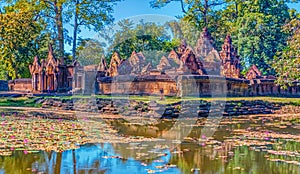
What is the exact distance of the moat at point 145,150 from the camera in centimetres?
653

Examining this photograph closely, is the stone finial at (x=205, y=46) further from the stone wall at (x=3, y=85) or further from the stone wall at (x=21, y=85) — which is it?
the stone wall at (x=3, y=85)

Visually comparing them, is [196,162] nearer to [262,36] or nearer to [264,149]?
[264,149]

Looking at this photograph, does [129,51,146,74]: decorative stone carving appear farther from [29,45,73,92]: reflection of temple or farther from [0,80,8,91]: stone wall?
[0,80,8,91]: stone wall

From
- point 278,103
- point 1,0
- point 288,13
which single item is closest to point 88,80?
point 278,103

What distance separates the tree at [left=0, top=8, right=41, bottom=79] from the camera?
1324 inches

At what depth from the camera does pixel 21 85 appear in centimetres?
3266

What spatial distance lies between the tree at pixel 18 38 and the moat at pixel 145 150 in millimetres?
23570

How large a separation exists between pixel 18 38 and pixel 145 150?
1151 inches

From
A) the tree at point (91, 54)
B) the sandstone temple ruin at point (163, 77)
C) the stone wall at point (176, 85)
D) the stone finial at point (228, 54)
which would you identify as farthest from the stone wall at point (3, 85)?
the tree at point (91, 54)

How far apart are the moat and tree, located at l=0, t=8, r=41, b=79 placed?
2357cm

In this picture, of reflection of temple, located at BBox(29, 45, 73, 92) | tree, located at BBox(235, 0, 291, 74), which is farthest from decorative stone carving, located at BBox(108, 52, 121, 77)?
tree, located at BBox(235, 0, 291, 74)

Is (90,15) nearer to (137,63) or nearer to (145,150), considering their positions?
(137,63)

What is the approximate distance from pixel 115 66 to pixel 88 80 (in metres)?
3.29

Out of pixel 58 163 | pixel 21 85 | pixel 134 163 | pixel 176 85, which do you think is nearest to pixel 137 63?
pixel 21 85
